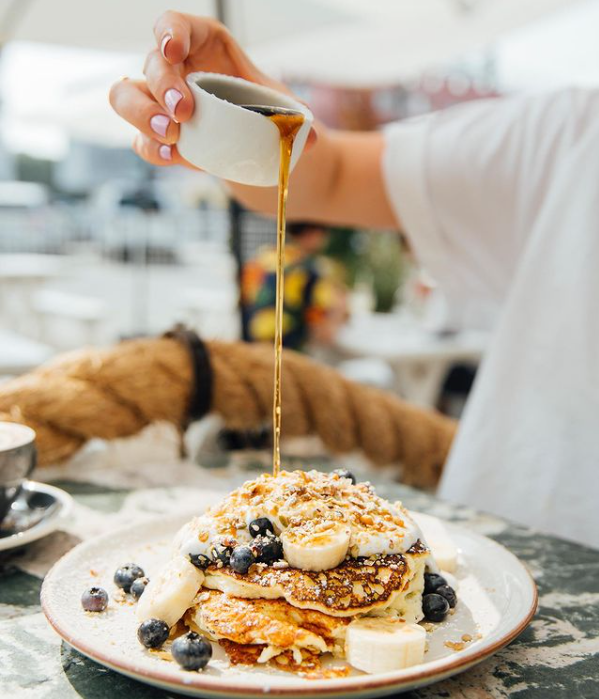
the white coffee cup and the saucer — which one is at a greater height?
the white coffee cup

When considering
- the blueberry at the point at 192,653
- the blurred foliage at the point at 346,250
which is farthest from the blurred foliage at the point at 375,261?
the blueberry at the point at 192,653

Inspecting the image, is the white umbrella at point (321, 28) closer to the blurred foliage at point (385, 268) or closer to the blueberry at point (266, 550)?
the blurred foliage at point (385, 268)

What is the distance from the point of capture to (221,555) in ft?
2.47

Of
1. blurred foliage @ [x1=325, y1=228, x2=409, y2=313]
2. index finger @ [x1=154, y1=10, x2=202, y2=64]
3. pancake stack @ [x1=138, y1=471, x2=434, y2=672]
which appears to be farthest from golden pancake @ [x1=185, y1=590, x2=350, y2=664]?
blurred foliage @ [x1=325, y1=228, x2=409, y2=313]

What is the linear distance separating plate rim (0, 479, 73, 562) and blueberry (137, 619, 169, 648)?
0.31 meters

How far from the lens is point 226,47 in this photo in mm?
1054

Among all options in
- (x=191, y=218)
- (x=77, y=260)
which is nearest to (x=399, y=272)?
(x=77, y=260)

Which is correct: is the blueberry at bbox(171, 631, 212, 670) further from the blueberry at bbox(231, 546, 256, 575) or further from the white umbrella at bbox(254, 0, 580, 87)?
the white umbrella at bbox(254, 0, 580, 87)

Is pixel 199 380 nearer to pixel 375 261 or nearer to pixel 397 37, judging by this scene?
pixel 397 37

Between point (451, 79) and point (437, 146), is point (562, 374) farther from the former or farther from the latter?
point (451, 79)

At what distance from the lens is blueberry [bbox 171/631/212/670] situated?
0.64 meters

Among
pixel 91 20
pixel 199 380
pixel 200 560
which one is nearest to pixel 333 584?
Result: pixel 200 560

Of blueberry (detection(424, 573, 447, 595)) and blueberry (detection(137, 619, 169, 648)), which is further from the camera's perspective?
blueberry (detection(424, 573, 447, 595))

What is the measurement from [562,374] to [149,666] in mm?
1085
